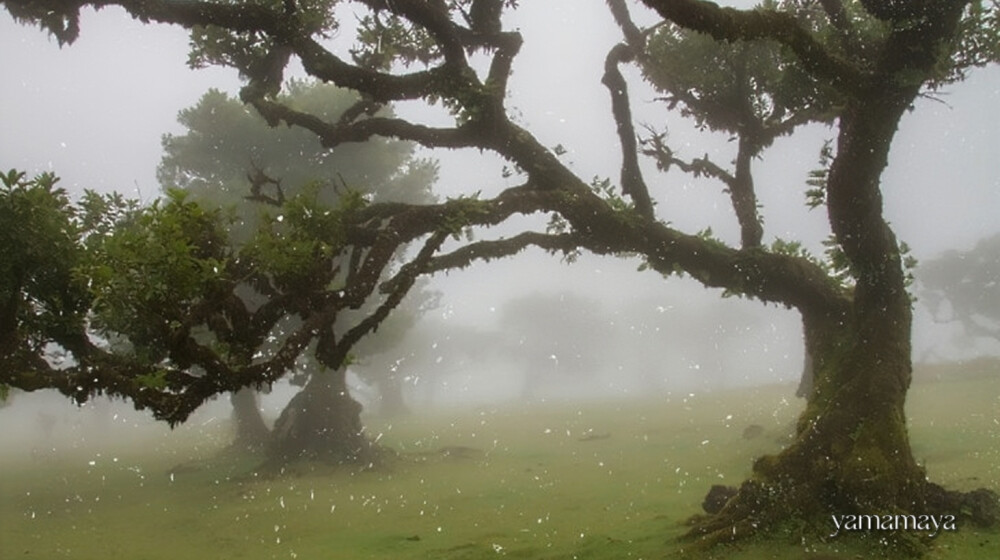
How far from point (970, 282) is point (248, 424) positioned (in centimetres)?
6444

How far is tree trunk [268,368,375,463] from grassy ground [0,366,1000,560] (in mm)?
1499

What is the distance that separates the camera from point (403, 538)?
13.3 meters

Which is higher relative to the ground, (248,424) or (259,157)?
(259,157)

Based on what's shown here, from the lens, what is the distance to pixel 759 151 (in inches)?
626

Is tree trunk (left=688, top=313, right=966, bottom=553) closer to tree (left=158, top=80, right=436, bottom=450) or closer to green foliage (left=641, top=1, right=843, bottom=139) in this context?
green foliage (left=641, top=1, right=843, bottom=139)

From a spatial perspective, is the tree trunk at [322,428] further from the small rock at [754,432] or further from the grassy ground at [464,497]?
the small rock at [754,432]

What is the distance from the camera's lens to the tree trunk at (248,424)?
31984mm

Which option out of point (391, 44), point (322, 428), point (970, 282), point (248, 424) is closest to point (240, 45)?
point (391, 44)

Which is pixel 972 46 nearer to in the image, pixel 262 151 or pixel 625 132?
pixel 625 132

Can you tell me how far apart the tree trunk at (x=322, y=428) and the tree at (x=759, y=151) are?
54.9 feet

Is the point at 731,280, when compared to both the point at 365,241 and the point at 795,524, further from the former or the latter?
the point at 365,241

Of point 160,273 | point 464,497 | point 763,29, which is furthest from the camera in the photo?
point 464,497

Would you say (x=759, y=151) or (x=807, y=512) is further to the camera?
(x=759, y=151)

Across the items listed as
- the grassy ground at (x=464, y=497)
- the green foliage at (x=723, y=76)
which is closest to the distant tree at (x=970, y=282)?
the grassy ground at (x=464, y=497)
